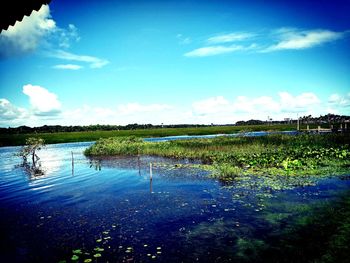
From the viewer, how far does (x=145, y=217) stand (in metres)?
11.7

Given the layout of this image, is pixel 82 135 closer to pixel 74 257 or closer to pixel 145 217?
pixel 145 217

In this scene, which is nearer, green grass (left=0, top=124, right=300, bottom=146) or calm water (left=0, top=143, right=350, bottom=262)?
calm water (left=0, top=143, right=350, bottom=262)

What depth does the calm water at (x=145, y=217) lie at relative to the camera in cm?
850

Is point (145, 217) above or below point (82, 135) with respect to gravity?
below

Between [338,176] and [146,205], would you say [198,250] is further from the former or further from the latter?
[338,176]

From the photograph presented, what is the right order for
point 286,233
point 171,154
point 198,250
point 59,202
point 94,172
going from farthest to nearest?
point 171,154, point 94,172, point 59,202, point 286,233, point 198,250

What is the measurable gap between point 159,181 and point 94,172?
8843 mm

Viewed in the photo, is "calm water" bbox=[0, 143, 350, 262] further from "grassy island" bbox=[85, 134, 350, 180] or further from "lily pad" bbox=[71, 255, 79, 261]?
"grassy island" bbox=[85, 134, 350, 180]

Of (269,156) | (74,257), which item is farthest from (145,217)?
(269,156)

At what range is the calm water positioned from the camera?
27.9 feet

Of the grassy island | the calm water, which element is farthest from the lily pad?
the grassy island

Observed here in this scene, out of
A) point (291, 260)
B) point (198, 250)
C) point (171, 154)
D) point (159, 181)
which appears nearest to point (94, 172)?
point (159, 181)

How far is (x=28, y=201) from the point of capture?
1570 cm

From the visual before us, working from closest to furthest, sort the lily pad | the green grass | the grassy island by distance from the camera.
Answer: the lily pad < the grassy island < the green grass
